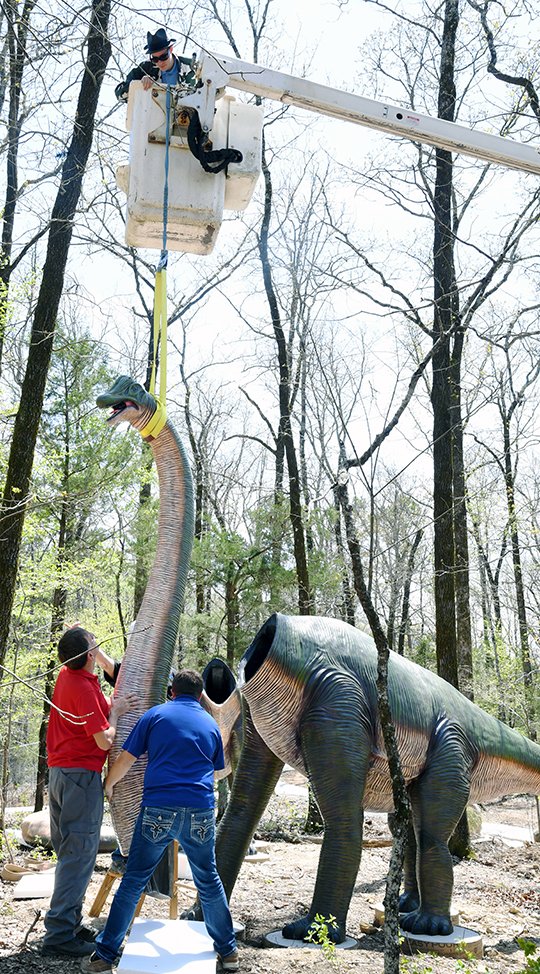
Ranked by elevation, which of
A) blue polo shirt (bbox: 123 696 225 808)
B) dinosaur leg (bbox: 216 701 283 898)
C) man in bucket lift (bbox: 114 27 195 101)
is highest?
man in bucket lift (bbox: 114 27 195 101)

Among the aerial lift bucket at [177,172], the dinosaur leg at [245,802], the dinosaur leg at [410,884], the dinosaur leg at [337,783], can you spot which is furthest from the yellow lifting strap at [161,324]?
the dinosaur leg at [410,884]

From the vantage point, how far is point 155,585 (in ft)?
18.7

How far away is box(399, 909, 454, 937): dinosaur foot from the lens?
5836mm

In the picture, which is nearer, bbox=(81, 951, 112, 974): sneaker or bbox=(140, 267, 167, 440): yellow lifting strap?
bbox=(81, 951, 112, 974): sneaker

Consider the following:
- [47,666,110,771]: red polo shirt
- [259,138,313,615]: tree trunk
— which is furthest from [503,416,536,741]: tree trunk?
[47,666,110,771]: red polo shirt

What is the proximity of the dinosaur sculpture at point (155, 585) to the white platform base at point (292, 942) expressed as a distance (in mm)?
1169

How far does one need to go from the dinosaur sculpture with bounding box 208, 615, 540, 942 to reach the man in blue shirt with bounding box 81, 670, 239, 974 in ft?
3.53

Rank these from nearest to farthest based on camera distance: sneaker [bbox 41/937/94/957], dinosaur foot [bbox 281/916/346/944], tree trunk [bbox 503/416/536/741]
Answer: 1. sneaker [bbox 41/937/94/957]
2. dinosaur foot [bbox 281/916/346/944]
3. tree trunk [bbox 503/416/536/741]

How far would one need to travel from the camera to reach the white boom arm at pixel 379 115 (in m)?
5.89

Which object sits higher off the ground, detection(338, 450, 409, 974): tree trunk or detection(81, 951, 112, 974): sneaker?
detection(338, 450, 409, 974): tree trunk

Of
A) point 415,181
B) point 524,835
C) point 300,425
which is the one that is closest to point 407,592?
point 300,425

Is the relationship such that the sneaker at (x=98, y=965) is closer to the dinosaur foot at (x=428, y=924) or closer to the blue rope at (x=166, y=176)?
the dinosaur foot at (x=428, y=924)

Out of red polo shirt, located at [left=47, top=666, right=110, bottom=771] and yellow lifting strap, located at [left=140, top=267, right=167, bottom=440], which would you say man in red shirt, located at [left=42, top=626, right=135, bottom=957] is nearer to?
red polo shirt, located at [left=47, top=666, right=110, bottom=771]

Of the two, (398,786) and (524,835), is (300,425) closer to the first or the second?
(524,835)
